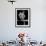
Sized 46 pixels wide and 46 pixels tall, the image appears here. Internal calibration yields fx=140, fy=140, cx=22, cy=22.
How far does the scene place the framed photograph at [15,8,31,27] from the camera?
17.8ft

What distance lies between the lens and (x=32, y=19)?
5422 millimetres

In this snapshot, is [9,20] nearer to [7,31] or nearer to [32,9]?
[7,31]

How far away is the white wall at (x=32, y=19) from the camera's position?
542 cm

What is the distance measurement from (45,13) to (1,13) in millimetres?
1715

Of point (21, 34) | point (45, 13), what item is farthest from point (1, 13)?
point (21, 34)

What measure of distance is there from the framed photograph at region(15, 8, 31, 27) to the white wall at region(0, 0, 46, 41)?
0.12 m

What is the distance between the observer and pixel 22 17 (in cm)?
548

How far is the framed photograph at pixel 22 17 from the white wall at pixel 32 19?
12 centimetres

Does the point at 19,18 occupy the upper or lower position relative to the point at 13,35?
upper

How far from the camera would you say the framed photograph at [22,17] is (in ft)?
17.8

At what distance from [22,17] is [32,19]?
1.31 ft

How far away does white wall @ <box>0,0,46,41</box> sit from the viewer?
17.8 feet

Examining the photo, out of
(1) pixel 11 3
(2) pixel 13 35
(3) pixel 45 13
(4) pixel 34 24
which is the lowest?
(2) pixel 13 35

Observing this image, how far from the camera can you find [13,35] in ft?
17.9
